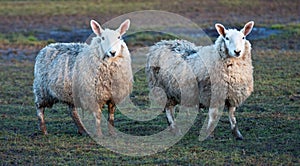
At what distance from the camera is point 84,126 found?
10.4m

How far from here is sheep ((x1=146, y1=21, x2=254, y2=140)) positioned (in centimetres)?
955

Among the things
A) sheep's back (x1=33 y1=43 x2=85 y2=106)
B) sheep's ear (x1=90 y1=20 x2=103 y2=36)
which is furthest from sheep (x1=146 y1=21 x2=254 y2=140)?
sheep's back (x1=33 y1=43 x2=85 y2=106)

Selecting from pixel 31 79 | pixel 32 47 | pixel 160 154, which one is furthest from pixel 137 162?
pixel 32 47

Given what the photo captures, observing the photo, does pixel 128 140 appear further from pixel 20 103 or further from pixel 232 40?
pixel 20 103

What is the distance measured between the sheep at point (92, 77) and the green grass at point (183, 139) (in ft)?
1.57

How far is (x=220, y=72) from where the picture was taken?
380 inches

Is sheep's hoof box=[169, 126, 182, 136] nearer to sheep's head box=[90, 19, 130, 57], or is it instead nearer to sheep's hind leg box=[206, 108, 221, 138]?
sheep's hind leg box=[206, 108, 221, 138]

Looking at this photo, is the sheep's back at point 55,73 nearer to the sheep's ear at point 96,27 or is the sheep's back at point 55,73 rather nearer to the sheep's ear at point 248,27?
the sheep's ear at point 96,27

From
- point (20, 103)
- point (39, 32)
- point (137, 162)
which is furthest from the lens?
point (39, 32)

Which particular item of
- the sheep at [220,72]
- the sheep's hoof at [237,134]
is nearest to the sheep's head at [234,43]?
the sheep at [220,72]

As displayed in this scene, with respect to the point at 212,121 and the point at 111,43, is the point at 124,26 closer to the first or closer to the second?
the point at 111,43

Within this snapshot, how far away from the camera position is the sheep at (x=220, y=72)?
9.55 meters

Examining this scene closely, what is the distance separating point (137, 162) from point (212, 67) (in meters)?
2.17

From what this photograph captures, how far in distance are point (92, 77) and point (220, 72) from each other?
1.92 metres
